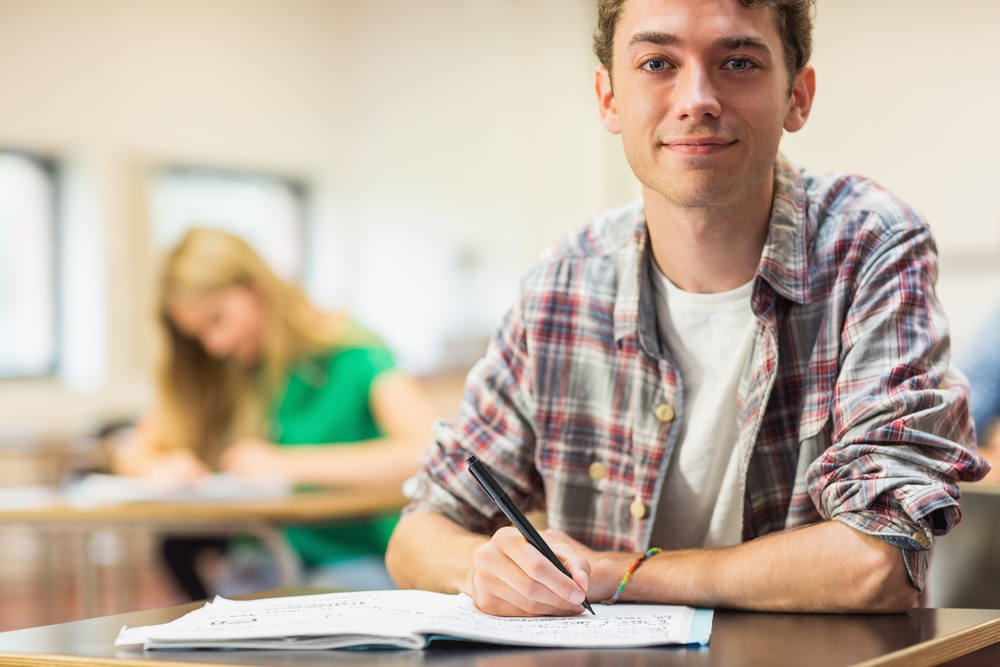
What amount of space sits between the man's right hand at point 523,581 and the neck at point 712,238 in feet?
1.45

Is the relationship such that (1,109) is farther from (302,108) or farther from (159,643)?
(159,643)

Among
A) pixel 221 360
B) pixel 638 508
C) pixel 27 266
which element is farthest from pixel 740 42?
pixel 27 266

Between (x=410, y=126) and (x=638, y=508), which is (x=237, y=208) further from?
(x=638, y=508)

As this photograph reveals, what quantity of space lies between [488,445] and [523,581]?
410 mm

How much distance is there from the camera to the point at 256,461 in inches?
108

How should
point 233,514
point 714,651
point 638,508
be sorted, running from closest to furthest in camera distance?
1. point 714,651
2. point 638,508
3. point 233,514

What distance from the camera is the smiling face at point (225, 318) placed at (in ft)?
9.49

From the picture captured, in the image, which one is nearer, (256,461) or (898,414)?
(898,414)

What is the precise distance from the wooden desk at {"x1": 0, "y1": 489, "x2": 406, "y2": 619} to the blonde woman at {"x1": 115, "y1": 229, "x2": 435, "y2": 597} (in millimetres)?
405

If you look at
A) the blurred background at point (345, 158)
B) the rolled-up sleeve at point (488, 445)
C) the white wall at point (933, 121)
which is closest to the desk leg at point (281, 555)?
the rolled-up sleeve at point (488, 445)

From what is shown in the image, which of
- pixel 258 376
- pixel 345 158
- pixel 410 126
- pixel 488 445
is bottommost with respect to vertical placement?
pixel 488 445

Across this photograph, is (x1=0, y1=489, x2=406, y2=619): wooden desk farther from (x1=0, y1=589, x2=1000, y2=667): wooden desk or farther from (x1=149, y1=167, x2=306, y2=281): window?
(x1=149, y1=167, x2=306, y2=281): window

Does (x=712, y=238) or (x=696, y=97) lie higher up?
(x=696, y=97)

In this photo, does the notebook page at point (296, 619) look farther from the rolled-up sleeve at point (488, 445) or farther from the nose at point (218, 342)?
the nose at point (218, 342)
